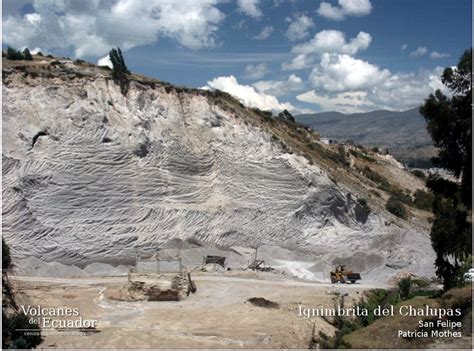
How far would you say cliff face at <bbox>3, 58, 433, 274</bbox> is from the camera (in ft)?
106

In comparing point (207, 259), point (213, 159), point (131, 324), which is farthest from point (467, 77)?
point (213, 159)

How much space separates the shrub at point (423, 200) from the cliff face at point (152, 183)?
13.1 meters

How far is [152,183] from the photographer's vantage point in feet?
116

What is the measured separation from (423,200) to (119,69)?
101 feet

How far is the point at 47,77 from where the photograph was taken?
37219mm

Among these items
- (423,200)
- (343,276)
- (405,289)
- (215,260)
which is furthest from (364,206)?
(423,200)

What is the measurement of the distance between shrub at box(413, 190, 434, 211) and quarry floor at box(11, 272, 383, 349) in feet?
74.9

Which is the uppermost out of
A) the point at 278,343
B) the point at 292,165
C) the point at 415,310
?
the point at 292,165

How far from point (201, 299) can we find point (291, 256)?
1044 cm

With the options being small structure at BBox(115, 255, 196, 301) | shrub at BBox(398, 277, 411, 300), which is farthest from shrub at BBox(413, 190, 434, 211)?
small structure at BBox(115, 255, 196, 301)

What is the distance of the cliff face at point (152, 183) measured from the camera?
32.2m

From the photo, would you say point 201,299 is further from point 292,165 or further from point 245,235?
point 292,165

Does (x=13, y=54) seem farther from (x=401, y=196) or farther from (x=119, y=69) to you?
(x=401, y=196)

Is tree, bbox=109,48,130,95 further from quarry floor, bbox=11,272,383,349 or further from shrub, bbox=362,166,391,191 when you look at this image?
shrub, bbox=362,166,391,191
